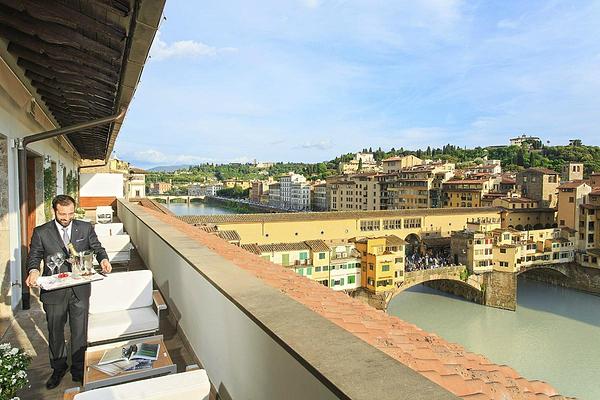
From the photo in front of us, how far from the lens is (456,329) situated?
21.5 meters

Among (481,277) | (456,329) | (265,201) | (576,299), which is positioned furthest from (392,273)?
(265,201)

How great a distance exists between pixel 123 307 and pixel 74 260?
0.64 m

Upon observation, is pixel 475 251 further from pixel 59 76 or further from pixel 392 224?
pixel 59 76

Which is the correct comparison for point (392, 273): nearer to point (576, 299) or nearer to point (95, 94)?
point (576, 299)

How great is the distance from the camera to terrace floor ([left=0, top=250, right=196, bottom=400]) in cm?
222

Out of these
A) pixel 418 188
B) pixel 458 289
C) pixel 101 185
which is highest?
pixel 101 185

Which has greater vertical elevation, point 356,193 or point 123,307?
point 123,307

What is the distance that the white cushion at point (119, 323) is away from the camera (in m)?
2.50

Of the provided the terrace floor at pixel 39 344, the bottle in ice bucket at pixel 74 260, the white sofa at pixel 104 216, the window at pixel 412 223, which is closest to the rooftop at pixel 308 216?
the window at pixel 412 223

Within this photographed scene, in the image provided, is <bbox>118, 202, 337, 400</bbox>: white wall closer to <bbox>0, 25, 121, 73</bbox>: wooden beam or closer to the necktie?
the necktie

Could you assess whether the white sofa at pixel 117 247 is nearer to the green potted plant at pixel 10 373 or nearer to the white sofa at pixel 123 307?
the white sofa at pixel 123 307

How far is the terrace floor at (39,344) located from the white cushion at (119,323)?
0.18m

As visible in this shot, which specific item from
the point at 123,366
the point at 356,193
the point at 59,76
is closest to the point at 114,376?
the point at 123,366

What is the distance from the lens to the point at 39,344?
283 cm
